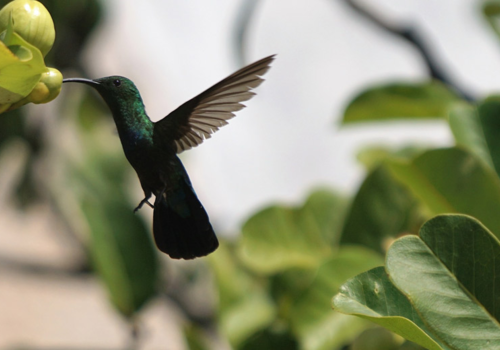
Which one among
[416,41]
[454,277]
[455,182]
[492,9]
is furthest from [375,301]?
[492,9]

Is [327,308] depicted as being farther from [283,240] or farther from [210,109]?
[210,109]

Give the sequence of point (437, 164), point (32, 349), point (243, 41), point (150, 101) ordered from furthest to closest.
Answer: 1. point (150, 101)
2. point (32, 349)
3. point (243, 41)
4. point (437, 164)

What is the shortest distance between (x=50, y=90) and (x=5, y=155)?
1397 millimetres

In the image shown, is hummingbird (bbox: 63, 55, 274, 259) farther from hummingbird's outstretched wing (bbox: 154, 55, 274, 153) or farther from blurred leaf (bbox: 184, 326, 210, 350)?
blurred leaf (bbox: 184, 326, 210, 350)

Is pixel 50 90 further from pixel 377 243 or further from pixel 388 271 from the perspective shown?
pixel 377 243

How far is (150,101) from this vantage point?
3.20 meters

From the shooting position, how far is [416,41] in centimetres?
95

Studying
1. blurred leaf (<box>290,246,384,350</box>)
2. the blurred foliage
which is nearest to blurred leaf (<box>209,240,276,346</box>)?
the blurred foliage

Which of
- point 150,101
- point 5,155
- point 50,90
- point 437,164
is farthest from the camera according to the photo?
point 150,101

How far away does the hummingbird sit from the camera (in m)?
0.29

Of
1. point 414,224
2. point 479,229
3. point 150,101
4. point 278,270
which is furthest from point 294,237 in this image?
point 150,101

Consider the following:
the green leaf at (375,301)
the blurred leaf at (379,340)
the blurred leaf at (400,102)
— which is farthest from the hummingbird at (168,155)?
the blurred leaf at (400,102)

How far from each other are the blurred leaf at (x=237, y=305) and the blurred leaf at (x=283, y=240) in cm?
6

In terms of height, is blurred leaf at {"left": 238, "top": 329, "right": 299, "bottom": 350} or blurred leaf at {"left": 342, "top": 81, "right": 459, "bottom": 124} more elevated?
blurred leaf at {"left": 342, "top": 81, "right": 459, "bottom": 124}
